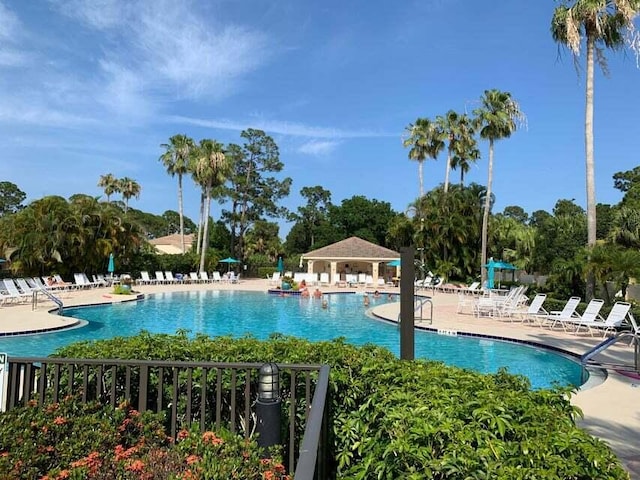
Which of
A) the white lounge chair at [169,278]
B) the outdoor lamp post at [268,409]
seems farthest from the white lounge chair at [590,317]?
the white lounge chair at [169,278]

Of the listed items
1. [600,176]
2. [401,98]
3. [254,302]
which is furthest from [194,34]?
[600,176]

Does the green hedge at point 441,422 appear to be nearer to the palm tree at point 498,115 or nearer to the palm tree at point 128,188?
the palm tree at point 498,115

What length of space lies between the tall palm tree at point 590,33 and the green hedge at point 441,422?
51.4ft

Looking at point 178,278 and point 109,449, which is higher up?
point 178,278

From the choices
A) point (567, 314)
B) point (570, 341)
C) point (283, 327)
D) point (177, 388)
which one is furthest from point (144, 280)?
point (177, 388)

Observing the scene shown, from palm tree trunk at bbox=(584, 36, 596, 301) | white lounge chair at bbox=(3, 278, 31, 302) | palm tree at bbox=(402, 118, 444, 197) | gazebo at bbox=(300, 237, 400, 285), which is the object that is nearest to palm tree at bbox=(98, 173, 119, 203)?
gazebo at bbox=(300, 237, 400, 285)

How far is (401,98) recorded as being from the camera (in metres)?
21.9

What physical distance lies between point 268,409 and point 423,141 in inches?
1423

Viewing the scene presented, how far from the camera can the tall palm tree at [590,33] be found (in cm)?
1669

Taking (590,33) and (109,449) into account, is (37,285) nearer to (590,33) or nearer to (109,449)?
(109,449)

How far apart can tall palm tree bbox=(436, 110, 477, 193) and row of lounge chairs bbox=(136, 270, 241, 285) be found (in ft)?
63.4

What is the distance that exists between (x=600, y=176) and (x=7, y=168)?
33.3 m

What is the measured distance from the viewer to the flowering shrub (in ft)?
7.94

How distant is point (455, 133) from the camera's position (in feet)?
115
